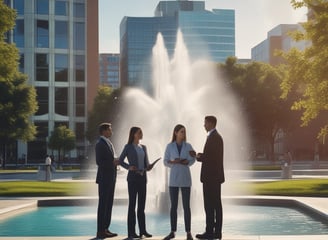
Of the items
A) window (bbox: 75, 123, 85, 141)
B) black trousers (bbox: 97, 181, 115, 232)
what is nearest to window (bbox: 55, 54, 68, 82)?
window (bbox: 75, 123, 85, 141)

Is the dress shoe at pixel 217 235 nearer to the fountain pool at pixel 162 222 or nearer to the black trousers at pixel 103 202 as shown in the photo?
the black trousers at pixel 103 202

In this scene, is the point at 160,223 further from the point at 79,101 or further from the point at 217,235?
the point at 79,101

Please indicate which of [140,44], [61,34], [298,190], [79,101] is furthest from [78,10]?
[140,44]

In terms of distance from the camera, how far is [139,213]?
35.2ft

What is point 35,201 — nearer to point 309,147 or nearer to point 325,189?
point 325,189

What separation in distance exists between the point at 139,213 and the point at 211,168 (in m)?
1.67

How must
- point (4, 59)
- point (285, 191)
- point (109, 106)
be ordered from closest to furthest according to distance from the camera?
point (4, 59)
point (285, 191)
point (109, 106)

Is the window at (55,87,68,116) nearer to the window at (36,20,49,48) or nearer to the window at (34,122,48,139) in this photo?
the window at (34,122,48,139)

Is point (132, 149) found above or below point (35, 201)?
above

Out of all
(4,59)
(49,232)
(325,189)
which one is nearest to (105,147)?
(49,232)

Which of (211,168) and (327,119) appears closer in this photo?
(211,168)

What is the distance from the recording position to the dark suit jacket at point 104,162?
10.6 metres

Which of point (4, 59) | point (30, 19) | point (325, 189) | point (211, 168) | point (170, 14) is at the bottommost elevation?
point (325, 189)

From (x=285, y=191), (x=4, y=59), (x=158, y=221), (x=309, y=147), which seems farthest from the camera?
(x=309, y=147)
